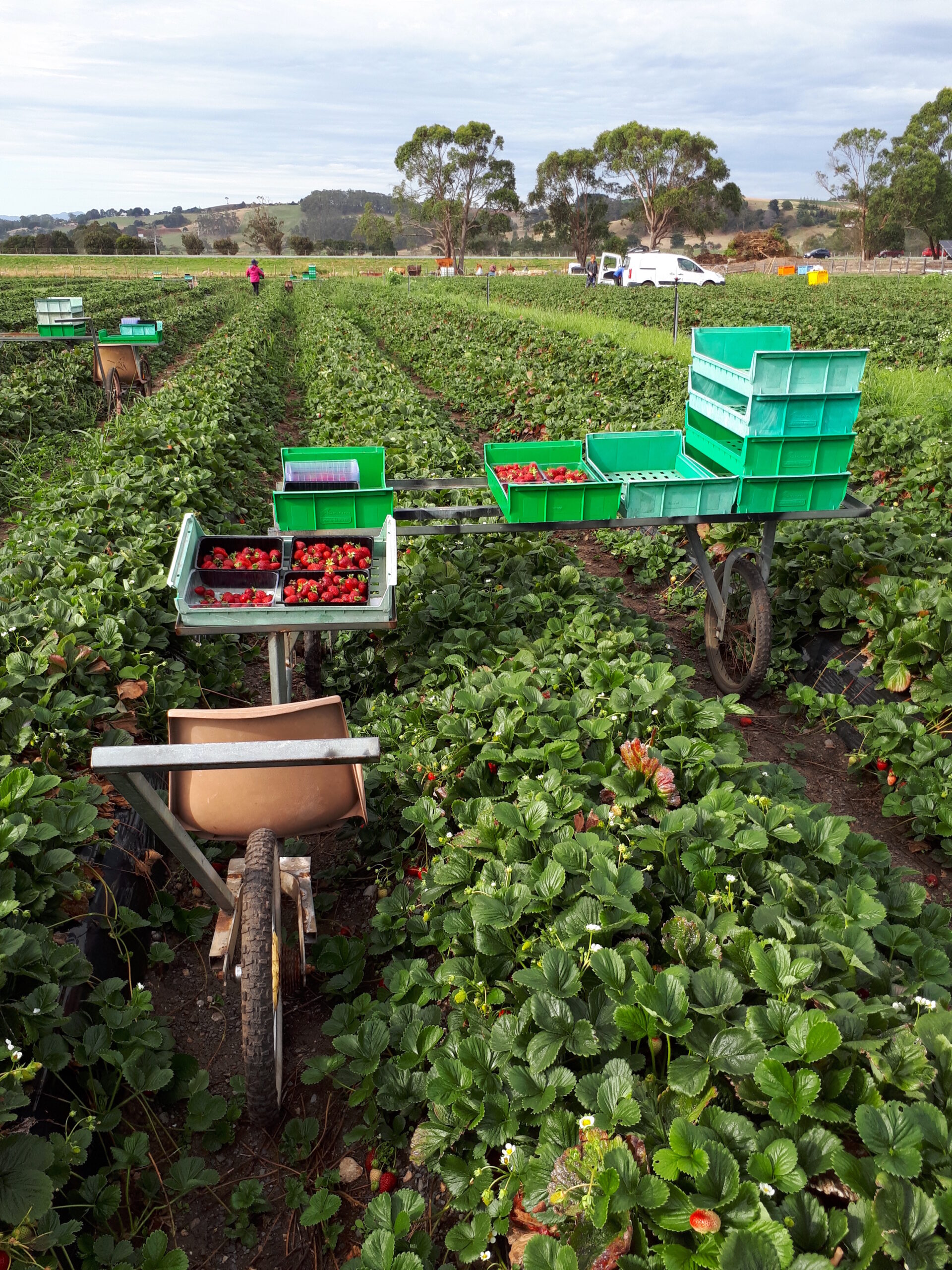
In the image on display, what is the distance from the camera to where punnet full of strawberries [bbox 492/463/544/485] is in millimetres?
5809

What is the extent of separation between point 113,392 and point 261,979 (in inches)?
561

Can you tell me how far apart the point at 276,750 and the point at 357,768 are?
904 mm

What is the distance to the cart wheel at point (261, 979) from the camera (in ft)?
8.30

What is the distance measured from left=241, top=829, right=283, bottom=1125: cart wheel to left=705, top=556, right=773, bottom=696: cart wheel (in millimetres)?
3975

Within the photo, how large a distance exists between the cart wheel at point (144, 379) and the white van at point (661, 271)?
30.8m

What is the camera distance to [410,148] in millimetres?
81688

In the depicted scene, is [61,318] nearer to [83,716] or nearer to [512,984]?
[83,716]

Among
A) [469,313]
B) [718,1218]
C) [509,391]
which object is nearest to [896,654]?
[718,1218]

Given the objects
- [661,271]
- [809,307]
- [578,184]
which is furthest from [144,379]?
[578,184]

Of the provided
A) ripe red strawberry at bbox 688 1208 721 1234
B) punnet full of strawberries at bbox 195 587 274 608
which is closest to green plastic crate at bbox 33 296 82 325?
punnet full of strawberries at bbox 195 587 274 608

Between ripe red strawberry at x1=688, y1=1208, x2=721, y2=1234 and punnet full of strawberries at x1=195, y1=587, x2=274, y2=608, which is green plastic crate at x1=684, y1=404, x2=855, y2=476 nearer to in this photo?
punnet full of strawberries at x1=195, y1=587, x2=274, y2=608

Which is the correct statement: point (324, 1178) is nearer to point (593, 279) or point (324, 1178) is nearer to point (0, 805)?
point (0, 805)

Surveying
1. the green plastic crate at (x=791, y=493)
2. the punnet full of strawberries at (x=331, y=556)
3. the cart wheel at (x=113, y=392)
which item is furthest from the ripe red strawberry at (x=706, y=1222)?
the cart wheel at (x=113, y=392)

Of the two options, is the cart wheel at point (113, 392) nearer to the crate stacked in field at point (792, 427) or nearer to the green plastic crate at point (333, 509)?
the green plastic crate at point (333, 509)
